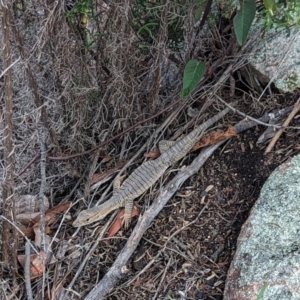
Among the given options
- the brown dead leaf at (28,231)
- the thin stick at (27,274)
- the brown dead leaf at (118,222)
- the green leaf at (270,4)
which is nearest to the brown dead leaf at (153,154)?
the brown dead leaf at (118,222)

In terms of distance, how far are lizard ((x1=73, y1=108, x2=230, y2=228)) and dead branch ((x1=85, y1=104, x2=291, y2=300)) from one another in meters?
0.09

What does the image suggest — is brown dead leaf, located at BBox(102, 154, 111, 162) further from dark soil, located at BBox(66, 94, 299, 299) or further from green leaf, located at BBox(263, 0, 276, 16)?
green leaf, located at BBox(263, 0, 276, 16)

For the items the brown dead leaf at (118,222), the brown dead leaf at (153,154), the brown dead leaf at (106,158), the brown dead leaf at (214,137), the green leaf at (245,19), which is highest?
the green leaf at (245,19)

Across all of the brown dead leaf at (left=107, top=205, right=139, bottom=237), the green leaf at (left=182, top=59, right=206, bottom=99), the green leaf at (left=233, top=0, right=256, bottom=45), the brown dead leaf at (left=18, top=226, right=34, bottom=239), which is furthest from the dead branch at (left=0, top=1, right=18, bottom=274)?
the green leaf at (left=233, top=0, right=256, bottom=45)

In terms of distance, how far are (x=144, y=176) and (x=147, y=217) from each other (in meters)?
0.27

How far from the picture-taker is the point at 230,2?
252cm

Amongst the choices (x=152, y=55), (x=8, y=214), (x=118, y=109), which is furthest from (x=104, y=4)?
(x=8, y=214)

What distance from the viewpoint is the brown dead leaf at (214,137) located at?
109 inches

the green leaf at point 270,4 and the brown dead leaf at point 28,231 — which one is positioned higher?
the green leaf at point 270,4

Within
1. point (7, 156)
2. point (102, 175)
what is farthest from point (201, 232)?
point (7, 156)

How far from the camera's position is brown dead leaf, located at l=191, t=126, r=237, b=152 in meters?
2.77

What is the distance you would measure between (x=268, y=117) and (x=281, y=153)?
23cm

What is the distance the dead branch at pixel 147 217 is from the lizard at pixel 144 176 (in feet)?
0.29

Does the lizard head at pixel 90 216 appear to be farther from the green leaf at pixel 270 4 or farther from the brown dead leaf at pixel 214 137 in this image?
the green leaf at pixel 270 4
